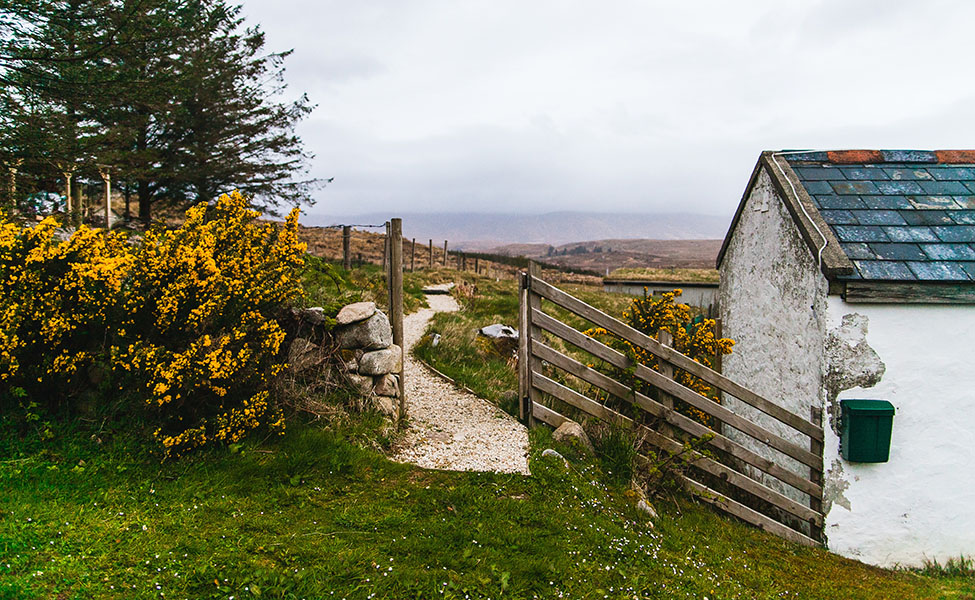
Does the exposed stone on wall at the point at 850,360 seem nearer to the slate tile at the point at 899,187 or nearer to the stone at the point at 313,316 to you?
the slate tile at the point at 899,187

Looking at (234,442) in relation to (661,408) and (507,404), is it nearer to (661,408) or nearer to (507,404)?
(507,404)

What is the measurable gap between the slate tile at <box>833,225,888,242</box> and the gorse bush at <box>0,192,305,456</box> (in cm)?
661

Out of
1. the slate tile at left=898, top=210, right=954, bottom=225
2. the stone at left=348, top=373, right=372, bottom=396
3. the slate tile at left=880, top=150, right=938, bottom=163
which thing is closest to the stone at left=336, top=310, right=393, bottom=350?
the stone at left=348, top=373, right=372, bottom=396

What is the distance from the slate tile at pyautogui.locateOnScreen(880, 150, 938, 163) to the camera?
7953 mm

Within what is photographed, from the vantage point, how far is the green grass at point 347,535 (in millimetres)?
3604

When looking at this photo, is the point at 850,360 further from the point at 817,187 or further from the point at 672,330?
the point at 817,187

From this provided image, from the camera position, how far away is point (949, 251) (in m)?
6.50

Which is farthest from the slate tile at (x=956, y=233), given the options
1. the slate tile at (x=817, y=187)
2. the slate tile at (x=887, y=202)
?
the slate tile at (x=817, y=187)

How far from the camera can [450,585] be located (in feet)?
12.2

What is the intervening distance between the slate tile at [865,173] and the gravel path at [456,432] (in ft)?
19.0

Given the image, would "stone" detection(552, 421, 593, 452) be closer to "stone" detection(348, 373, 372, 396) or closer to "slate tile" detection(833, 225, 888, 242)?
"stone" detection(348, 373, 372, 396)

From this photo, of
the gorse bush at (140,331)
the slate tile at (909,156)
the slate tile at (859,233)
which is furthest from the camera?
the slate tile at (909,156)

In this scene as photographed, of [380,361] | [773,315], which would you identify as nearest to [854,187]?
[773,315]

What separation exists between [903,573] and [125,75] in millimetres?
13387
